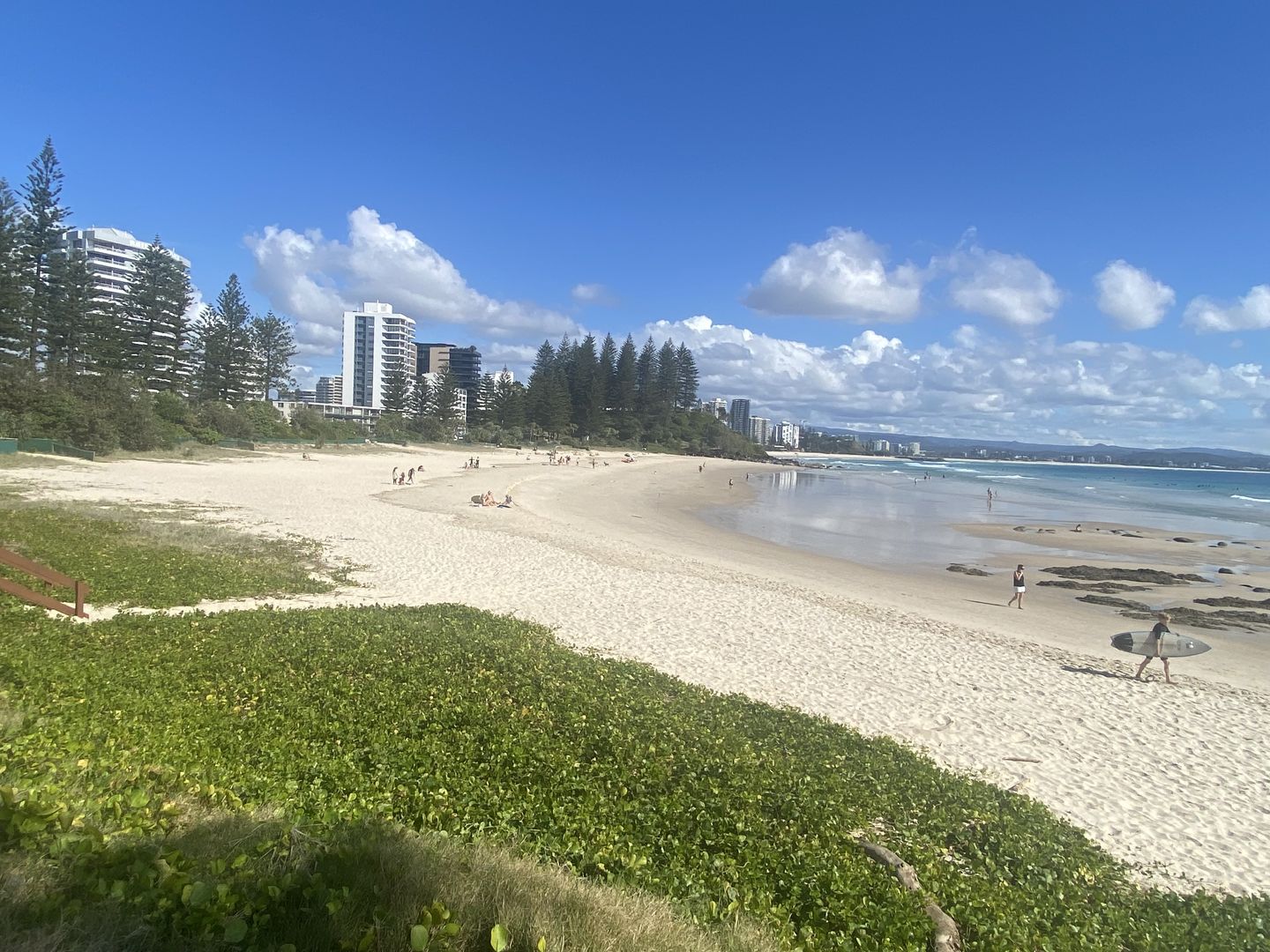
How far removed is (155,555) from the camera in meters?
13.6

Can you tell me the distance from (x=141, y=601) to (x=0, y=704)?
5590 mm

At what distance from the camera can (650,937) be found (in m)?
3.02

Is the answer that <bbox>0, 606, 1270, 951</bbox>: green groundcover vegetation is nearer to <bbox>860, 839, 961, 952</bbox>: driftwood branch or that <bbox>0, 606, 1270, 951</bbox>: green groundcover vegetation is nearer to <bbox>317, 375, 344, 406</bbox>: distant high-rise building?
<bbox>860, 839, 961, 952</bbox>: driftwood branch

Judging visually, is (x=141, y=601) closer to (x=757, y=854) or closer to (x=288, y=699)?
(x=288, y=699)

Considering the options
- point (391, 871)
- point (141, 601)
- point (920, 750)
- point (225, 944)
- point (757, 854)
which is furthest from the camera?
point (141, 601)

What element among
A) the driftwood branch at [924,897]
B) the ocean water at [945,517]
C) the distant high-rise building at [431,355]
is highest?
the distant high-rise building at [431,355]

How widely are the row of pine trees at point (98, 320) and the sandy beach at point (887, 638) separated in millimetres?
14415

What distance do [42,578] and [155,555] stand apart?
5224mm

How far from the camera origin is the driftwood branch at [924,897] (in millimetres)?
4168

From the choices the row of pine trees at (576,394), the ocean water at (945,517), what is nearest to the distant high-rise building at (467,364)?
the row of pine trees at (576,394)

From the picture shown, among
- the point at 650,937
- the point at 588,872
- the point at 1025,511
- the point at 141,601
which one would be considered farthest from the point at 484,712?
the point at 1025,511

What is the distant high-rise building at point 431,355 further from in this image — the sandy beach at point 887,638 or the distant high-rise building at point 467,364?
the sandy beach at point 887,638

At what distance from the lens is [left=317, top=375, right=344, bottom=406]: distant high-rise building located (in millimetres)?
→ 157812

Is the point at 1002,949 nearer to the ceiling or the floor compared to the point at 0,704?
nearer to the floor
